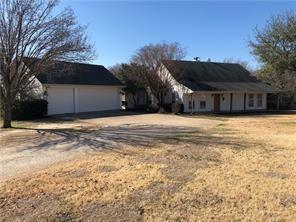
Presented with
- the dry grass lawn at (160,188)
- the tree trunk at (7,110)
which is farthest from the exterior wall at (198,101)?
the dry grass lawn at (160,188)

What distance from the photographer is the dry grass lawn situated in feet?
16.9

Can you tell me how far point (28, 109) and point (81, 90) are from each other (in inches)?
243

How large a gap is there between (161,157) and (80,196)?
12.7ft

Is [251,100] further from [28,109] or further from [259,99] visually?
[28,109]

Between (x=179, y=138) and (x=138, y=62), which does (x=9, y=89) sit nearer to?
(x=179, y=138)

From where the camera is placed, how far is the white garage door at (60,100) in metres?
26.2

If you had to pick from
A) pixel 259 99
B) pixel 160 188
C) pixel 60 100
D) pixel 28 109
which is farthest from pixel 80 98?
pixel 160 188

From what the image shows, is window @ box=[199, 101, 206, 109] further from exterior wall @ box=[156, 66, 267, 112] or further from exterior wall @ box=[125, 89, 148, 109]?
exterior wall @ box=[125, 89, 148, 109]

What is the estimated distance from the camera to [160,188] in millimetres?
6473

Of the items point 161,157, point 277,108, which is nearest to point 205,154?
point 161,157

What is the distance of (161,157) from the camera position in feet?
31.2

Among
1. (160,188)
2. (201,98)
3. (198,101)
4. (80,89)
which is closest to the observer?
(160,188)

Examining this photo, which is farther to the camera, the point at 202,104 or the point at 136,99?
the point at 136,99

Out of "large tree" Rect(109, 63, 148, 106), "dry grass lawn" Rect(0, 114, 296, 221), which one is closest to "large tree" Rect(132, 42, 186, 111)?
"large tree" Rect(109, 63, 148, 106)
